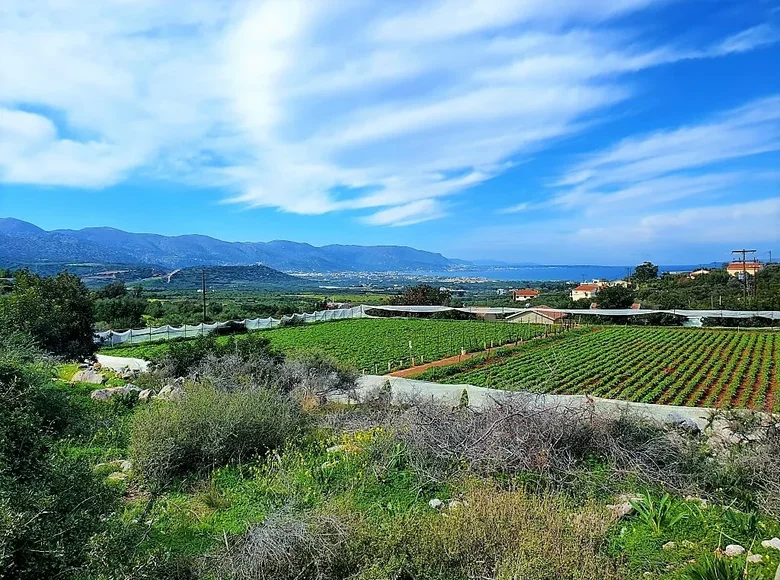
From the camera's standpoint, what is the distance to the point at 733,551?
448 centimetres

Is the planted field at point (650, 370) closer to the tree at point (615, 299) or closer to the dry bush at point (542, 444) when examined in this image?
the dry bush at point (542, 444)

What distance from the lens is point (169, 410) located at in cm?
742

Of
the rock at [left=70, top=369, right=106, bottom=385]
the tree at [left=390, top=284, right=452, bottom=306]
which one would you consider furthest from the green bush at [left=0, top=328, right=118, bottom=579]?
the tree at [left=390, top=284, right=452, bottom=306]

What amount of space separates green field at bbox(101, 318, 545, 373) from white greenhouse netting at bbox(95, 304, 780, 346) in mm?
1429

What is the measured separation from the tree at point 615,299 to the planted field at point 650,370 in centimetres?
2051

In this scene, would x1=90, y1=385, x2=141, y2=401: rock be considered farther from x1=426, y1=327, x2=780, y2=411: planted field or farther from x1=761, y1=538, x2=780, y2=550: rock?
x1=761, y1=538, x2=780, y2=550: rock

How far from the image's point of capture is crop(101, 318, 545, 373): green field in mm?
27891

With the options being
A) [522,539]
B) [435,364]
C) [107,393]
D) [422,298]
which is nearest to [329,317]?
[422,298]

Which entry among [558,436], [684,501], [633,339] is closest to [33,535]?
[558,436]

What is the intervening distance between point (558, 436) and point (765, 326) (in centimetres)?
4297

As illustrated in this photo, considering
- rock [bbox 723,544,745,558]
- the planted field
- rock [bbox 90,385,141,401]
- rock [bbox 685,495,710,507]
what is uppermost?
rock [bbox 90,385,141,401]

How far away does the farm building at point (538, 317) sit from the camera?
46312 mm

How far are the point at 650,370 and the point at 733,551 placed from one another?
846 inches

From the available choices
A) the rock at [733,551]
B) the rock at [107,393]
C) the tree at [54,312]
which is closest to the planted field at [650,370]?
the rock at [107,393]
